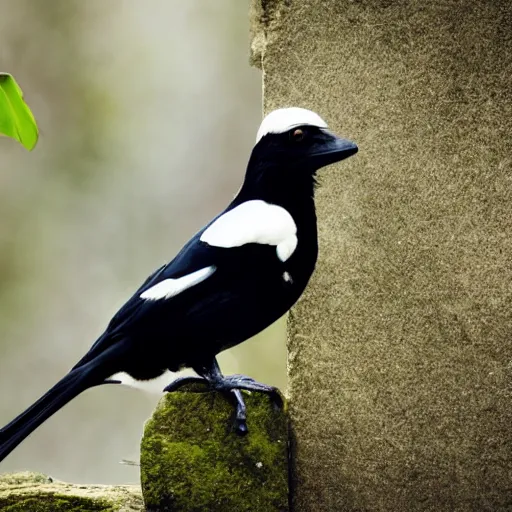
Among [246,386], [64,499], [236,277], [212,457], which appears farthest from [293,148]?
[64,499]

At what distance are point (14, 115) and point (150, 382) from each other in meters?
0.59

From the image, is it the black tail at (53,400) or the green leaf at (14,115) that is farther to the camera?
the green leaf at (14,115)

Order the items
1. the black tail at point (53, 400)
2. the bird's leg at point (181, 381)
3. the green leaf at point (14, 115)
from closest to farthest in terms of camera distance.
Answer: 1. the black tail at point (53, 400)
2. the green leaf at point (14, 115)
3. the bird's leg at point (181, 381)

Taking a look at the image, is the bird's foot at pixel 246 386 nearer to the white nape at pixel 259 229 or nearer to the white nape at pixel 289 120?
the white nape at pixel 259 229

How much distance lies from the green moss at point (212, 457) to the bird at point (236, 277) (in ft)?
0.49

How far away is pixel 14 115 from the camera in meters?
1.72

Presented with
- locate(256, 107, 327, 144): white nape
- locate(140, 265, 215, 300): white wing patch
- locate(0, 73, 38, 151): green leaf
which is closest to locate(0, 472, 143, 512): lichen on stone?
locate(140, 265, 215, 300): white wing patch

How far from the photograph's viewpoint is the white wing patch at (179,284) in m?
1.66

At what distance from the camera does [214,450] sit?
1.79 m

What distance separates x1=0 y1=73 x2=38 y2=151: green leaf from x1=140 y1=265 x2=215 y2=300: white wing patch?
39cm

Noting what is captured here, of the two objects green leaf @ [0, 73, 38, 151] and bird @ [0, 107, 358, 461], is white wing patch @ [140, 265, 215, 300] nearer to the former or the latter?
bird @ [0, 107, 358, 461]

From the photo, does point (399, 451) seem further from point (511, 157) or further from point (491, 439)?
point (511, 157)

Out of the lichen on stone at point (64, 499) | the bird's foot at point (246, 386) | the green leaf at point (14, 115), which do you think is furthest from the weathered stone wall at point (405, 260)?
the green leaf at point (14, 115)

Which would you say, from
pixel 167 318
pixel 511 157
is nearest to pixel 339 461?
pixel 167 318
